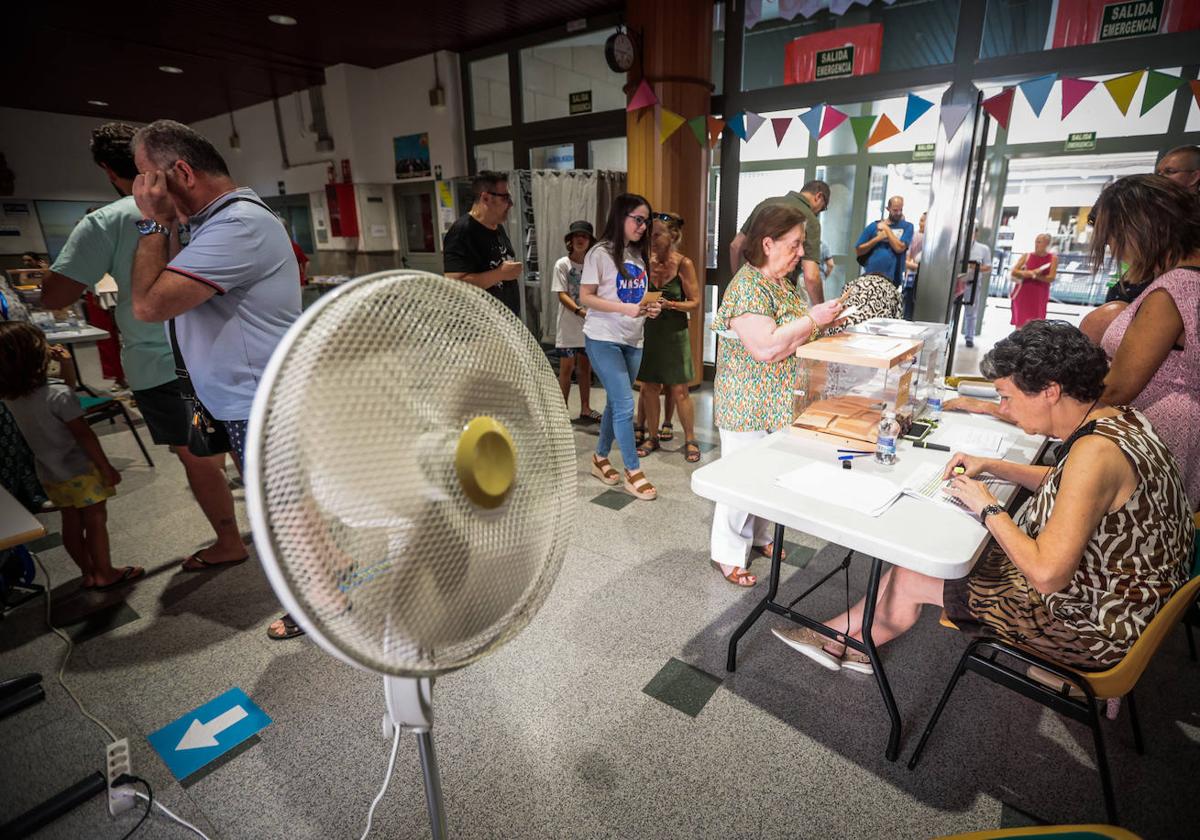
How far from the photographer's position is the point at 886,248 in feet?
17.3

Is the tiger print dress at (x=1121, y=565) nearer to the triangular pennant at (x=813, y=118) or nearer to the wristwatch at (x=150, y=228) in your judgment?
the wristwatch at (x=150, y=228)

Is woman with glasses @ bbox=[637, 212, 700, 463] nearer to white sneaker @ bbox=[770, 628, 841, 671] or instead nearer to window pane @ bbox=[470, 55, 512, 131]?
white sneaker @ bbox=[770, 628, 841, 671]

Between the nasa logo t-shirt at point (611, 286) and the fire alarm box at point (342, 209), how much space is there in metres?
5.64

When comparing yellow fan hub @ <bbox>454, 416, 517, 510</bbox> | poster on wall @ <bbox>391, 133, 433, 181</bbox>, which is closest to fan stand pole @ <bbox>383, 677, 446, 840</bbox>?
yellow fan hub @ <bbox>454, 416, 517, 510</bbox>

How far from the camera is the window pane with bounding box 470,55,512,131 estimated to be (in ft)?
20.6

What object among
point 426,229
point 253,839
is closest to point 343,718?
point 253,839

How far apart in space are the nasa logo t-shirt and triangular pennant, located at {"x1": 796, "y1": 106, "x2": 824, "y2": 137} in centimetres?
218

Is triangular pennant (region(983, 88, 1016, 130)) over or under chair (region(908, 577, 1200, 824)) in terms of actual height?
over

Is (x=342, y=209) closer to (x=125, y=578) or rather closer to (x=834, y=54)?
(x=834, y=54)

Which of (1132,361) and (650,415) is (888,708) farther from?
(650,415)

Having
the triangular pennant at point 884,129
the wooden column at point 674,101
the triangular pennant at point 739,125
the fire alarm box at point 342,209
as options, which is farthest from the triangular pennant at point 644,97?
the fire alarm box at point 342,209

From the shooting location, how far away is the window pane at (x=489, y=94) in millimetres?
6276

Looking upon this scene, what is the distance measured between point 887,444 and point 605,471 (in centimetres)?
188

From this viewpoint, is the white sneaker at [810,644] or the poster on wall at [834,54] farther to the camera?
the poster on wall at [834,54]
